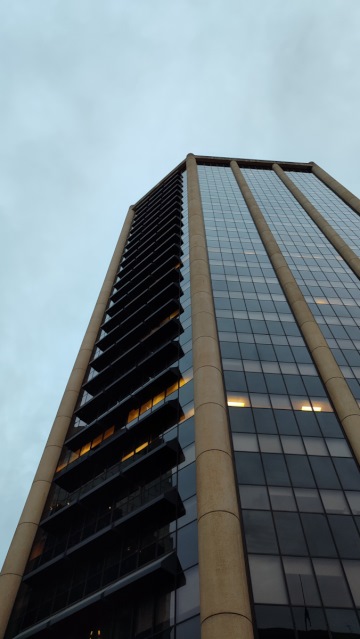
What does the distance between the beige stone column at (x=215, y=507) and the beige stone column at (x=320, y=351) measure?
6.45m

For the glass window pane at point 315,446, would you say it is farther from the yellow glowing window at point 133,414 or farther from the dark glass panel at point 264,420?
the yellow glowing window at point 133,414

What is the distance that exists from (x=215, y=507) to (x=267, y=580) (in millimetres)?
3332

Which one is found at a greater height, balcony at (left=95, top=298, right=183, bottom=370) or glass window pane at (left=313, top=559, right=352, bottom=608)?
balcony at (left=95, top=298, right=183, bottom=370)

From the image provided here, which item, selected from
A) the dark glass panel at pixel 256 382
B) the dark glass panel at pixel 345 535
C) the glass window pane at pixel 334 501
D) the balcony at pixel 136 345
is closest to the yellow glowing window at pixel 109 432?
the balcony at pixel 136 345

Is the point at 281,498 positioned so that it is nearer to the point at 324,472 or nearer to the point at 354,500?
the point at 324,472

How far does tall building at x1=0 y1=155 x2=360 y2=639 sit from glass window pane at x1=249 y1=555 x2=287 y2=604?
0.17 feet

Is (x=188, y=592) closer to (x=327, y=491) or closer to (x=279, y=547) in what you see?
(x=279, y=547)

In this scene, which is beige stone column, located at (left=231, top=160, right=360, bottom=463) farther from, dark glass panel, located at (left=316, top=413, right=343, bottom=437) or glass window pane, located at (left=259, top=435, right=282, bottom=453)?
glass window pane, located at (left=259, top=435, right=282, bottom=453)

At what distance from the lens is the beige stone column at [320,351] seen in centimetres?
2627

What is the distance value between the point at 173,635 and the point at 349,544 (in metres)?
8.03

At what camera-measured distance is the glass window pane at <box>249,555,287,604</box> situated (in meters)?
18.3

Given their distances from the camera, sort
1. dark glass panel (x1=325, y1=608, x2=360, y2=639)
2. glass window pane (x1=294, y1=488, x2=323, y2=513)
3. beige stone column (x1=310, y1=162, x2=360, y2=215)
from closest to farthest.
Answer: dark glass panel (x1=325, y1=608, x2=360, y2=639)
glass window pane (x1=294, y1=488, x2=323, y2=513)
beige stone column (x1=310, y1=162, x2=360, y2=215)

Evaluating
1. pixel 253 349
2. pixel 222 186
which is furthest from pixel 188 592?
pixel 222 186

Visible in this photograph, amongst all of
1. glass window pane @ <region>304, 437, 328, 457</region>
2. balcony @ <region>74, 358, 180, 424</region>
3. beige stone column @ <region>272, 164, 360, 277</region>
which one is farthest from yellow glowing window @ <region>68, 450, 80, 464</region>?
beige stone column @ <region>272, 164, 360, 277</region>
